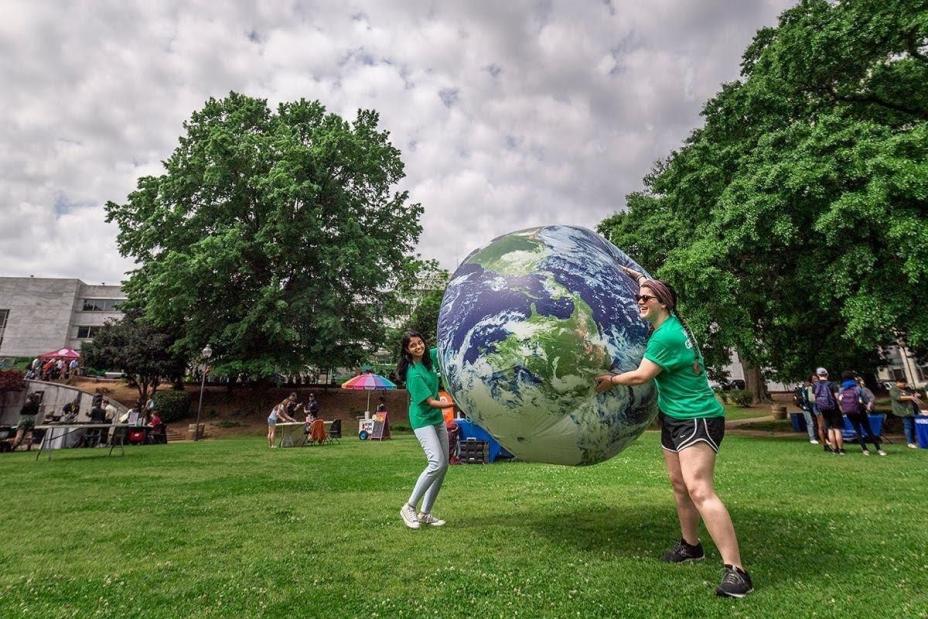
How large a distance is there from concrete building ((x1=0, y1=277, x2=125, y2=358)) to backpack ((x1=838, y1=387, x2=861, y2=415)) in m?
72.5

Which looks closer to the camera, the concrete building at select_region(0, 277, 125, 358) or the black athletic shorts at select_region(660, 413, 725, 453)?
the black athletic shorts at select_region(660, 413, 725, 453)

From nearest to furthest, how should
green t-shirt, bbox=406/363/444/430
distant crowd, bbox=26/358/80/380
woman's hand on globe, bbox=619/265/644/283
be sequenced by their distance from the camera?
woman's hand on globe, bbox=619/265/644/283
green t-shirt, bbox=406/363/444/430
distant crowd, bbox=26/358/80/380

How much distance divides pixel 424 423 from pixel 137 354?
3303 cm

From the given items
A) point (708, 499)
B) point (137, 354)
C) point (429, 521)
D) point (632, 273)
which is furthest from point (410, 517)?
point (137, 354)

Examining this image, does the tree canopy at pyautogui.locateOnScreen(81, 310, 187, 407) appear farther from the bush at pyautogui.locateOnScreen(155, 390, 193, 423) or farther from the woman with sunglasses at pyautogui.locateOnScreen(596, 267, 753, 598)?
the woman with sunglasses at pyautogui.locateOnScreen(596, 267, 753, 598)

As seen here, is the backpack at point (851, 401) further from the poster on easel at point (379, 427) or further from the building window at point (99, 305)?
the building window at point (99, 305)

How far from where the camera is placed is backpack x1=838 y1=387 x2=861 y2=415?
12195mm

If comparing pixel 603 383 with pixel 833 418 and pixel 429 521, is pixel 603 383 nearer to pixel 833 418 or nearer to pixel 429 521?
pixel 429 521

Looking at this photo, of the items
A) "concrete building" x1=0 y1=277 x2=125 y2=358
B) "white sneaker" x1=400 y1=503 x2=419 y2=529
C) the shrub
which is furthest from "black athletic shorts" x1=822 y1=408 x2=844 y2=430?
"concrete building" x1=0 y1=277 x2=125 y2=358

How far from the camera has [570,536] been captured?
5379 mm

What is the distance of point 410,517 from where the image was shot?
19.6 ft

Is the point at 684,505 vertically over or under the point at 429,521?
over

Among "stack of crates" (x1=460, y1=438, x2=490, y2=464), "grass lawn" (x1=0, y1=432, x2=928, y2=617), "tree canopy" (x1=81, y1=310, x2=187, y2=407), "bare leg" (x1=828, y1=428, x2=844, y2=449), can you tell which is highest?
"tree canopy" (x1=81, y1=310, x2=187, y2=407)

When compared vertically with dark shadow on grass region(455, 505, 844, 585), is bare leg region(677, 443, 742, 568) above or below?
above
